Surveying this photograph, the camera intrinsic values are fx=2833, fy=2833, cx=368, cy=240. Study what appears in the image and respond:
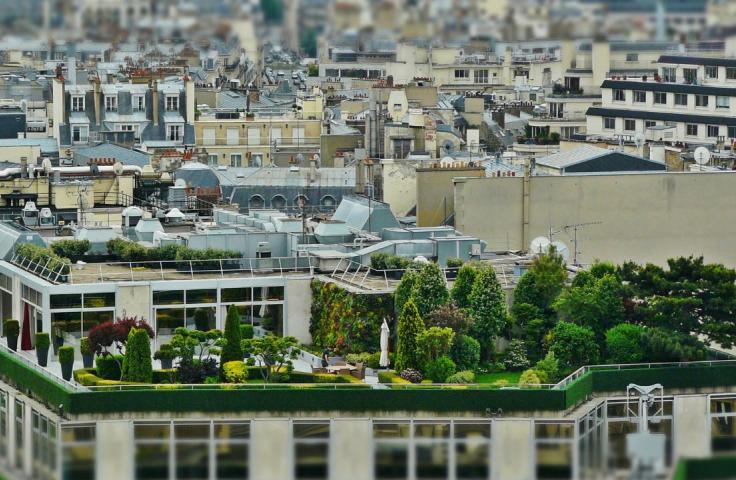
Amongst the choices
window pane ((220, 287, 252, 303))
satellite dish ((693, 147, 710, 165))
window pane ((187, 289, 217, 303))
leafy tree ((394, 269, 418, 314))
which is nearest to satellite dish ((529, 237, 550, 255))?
leafy tree ((394, 269, 418, 314))

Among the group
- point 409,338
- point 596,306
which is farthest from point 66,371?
point 596,306

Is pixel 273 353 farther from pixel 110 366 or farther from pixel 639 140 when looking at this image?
pixel 639 140

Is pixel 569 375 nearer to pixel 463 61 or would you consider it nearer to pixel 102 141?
pixel 102 141

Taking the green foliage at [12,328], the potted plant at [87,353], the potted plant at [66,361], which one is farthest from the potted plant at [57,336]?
the potted plant at [66,361]

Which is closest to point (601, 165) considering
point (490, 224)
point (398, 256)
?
point (490, 224)

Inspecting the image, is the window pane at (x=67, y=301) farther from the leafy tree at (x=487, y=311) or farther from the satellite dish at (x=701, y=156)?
the satellite dish at (x=701, y=156)

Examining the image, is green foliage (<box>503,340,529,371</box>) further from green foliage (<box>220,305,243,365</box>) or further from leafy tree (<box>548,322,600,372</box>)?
green foliage (<box>220,305,243,365</box>)
